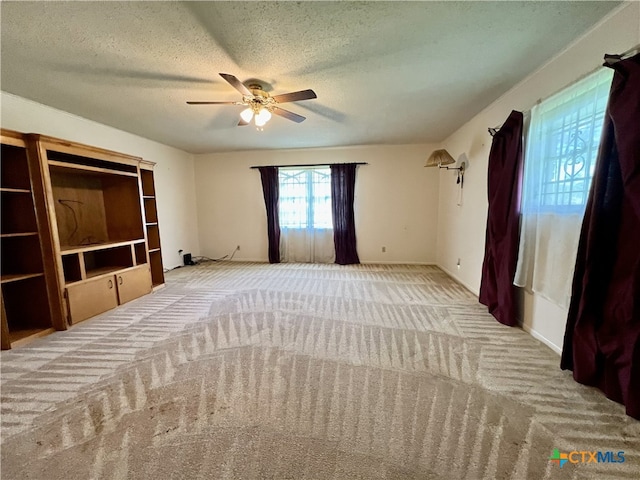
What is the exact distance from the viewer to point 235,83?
194 cm

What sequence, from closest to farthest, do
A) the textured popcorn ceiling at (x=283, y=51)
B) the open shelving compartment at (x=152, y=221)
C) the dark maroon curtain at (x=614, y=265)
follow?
1. the dark maroon curtain at (x=614, y=265)
2. the textured popcorn ceiling at (x=283, y=51)
3. the open shelving compartment at (x=152, y=221)

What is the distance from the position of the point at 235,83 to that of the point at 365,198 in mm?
3493

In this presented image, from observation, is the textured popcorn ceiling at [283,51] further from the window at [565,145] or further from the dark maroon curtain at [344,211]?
the dark maroon curtain at [344,211]

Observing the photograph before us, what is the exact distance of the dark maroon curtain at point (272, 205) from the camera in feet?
16.8

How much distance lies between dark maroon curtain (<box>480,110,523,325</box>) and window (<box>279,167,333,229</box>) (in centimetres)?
297

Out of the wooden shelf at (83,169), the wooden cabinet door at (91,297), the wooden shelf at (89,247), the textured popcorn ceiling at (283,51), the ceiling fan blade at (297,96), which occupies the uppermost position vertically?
the textured popcorn ceiling at (283,51)

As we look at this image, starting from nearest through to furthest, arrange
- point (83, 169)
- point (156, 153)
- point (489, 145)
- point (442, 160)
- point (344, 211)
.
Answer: point (83, 169)
point (489, 145)
point (442, 160)
point (156, 153)
point (344, 211)

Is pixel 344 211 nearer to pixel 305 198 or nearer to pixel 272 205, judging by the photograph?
pixel 305 198

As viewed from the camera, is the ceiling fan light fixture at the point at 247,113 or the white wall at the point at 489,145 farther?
the ceiling fan light fixture at the point at 247,113

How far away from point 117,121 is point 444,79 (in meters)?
4.02

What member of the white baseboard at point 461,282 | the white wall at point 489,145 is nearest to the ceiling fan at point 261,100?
the white wall at point 489,145

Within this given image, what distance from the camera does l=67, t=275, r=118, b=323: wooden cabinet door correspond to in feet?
8.21

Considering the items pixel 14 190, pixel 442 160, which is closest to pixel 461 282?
pixel 442 160

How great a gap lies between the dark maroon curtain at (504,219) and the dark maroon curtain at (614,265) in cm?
77
